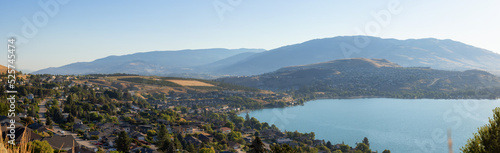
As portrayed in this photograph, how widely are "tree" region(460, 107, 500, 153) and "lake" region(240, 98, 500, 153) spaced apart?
41.9 meters

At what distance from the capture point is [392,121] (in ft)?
245

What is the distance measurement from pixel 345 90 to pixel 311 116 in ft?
207

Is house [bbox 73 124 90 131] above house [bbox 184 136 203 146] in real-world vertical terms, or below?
above

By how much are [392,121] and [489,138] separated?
2838 inches

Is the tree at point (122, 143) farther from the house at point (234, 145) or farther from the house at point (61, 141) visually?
the house at point (234, 145)

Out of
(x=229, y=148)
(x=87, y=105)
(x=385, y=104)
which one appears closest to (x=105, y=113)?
(x=87, y=105)

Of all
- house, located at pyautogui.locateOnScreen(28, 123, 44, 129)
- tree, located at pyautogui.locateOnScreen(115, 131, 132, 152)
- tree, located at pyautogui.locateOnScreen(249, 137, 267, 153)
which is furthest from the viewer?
house, located at pyautogui.locateOnScreen(28, 123, 44, 129)

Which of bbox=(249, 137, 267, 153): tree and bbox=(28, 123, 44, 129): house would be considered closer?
bbox=(249, 137, 267, 153): tree

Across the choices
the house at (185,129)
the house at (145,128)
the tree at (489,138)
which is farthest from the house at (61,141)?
the tree at (489,138)

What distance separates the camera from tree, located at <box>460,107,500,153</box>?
8.79 m

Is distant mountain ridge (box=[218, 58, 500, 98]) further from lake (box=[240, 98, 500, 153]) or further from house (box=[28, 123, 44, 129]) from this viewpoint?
house (box=[28, 123, 44, 129])

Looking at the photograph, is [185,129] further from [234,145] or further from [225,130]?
[234,145]

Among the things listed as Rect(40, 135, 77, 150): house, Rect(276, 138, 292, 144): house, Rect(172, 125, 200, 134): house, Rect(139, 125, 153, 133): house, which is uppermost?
Rect(40, 135, 77, 150): house

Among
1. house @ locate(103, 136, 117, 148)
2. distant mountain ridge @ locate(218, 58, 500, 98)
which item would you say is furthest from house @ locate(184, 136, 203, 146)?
distant mountain ridge @ locate(218, 58, 500, 98)
